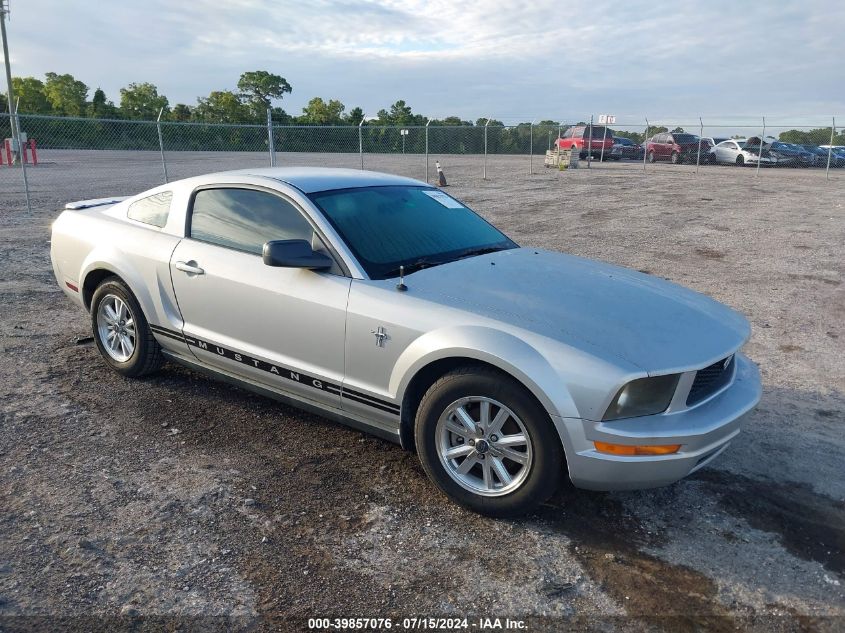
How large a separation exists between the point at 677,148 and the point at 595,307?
108ft

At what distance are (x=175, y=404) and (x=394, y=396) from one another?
6.22 ft

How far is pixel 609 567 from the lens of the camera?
9.96 ft

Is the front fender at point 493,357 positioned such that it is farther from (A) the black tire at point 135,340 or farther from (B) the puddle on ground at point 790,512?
(A) the black tire at point 135,340

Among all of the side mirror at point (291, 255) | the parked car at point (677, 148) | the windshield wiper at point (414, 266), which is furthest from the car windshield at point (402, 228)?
the parked car at point (677, 148)

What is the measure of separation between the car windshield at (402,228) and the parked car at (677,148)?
31412 mm

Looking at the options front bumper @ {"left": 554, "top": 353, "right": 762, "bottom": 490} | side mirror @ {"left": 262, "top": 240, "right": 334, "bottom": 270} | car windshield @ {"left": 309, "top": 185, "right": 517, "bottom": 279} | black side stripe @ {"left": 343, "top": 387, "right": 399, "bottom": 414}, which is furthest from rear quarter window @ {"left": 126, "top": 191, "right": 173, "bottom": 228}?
front bumper @ {"left": 554, "top": 353, "right": 762, "bottom": 490}

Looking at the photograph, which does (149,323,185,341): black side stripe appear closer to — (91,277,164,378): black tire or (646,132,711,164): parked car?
(91,277,164,378): black tire

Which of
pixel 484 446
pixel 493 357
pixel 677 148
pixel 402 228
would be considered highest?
pixel 677 148

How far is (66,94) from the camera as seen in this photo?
56.6 metres

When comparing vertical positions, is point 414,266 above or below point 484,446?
above

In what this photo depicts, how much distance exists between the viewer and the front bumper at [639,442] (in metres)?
3.02

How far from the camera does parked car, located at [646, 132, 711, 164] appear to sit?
33500 millimetres

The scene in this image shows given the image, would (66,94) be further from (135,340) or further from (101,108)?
(135,340)

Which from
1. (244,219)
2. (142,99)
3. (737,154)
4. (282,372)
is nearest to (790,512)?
(282,372)
